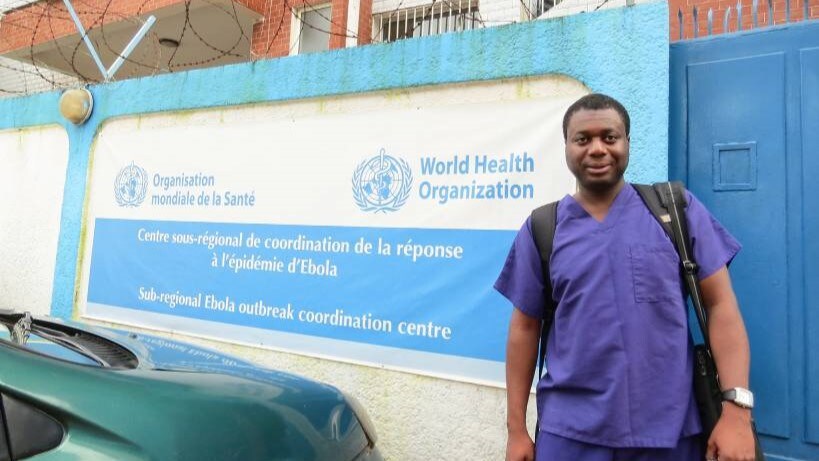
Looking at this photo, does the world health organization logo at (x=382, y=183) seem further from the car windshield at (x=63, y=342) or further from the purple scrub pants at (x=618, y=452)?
the purple scrub pants at (x=618, y=452)

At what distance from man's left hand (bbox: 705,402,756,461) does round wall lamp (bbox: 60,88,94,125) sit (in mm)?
4820

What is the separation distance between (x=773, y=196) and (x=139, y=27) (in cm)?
711

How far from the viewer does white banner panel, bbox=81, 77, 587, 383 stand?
2.93m

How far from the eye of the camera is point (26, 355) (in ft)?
4.50

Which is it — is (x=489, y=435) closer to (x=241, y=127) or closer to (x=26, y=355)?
(x=26, y=355)

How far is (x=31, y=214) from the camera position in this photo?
4.91m

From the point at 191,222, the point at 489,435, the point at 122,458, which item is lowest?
the point at 489,435

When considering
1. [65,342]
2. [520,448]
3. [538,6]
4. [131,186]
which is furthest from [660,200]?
[538,6]

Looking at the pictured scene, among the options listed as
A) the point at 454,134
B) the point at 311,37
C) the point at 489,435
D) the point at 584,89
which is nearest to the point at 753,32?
the point at 584,89

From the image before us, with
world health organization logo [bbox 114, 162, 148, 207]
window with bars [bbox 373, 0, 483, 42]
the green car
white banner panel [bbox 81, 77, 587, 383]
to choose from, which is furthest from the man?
window with bars [bbox 373, 0, 483, 42]

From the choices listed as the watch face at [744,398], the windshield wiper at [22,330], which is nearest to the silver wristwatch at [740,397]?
the watch face at [744,398]

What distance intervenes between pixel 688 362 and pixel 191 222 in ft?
10.9

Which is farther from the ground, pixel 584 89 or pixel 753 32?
pixel 753 32

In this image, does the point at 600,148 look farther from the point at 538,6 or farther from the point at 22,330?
the point at 538,6
